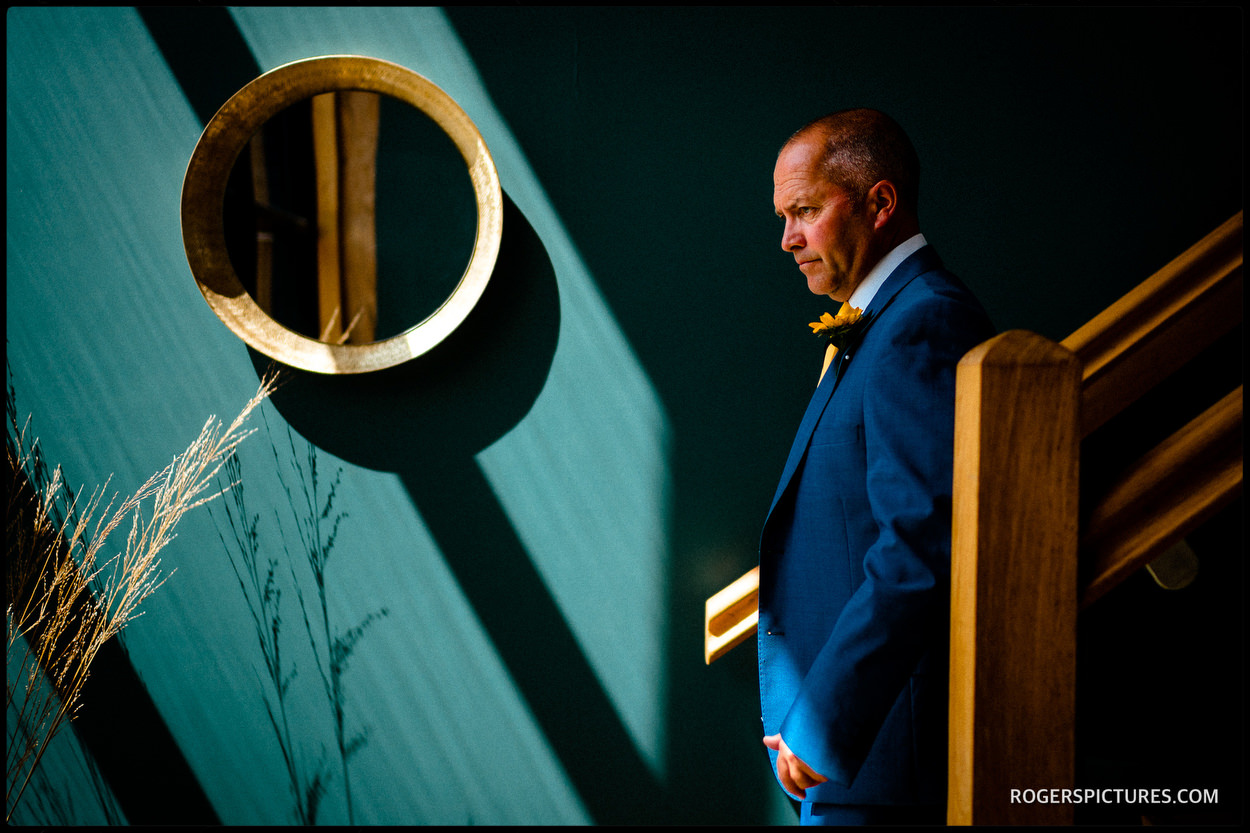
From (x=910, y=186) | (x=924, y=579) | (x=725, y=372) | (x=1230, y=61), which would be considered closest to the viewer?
(x=924, y=579)

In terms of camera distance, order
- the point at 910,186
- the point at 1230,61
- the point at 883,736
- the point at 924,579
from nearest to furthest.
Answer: the point at 924,579, the point at 883,736, the point at 910,186, the point at 1230,61

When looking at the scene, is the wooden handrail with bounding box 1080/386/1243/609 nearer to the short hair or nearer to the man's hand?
the man's hand

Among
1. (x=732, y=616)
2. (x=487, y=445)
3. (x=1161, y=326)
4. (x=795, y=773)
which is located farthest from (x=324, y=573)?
(x=1161, y=326)

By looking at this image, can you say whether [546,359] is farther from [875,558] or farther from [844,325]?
[875,558]

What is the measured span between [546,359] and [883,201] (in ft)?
3.10

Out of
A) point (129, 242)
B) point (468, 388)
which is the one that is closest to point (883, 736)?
point (468, 388)

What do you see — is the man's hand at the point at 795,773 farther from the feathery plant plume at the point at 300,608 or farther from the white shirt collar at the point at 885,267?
the feathery plant plume at the point at 300,608

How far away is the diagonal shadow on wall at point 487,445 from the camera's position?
178 centimetres

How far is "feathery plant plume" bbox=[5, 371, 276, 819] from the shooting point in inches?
71.9

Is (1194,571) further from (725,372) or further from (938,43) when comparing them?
(938,43)

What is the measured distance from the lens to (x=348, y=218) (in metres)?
1.79

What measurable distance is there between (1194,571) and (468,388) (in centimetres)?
161

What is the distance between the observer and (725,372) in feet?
5.75

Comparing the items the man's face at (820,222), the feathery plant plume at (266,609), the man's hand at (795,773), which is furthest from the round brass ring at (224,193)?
the man's hand at (795,773)
